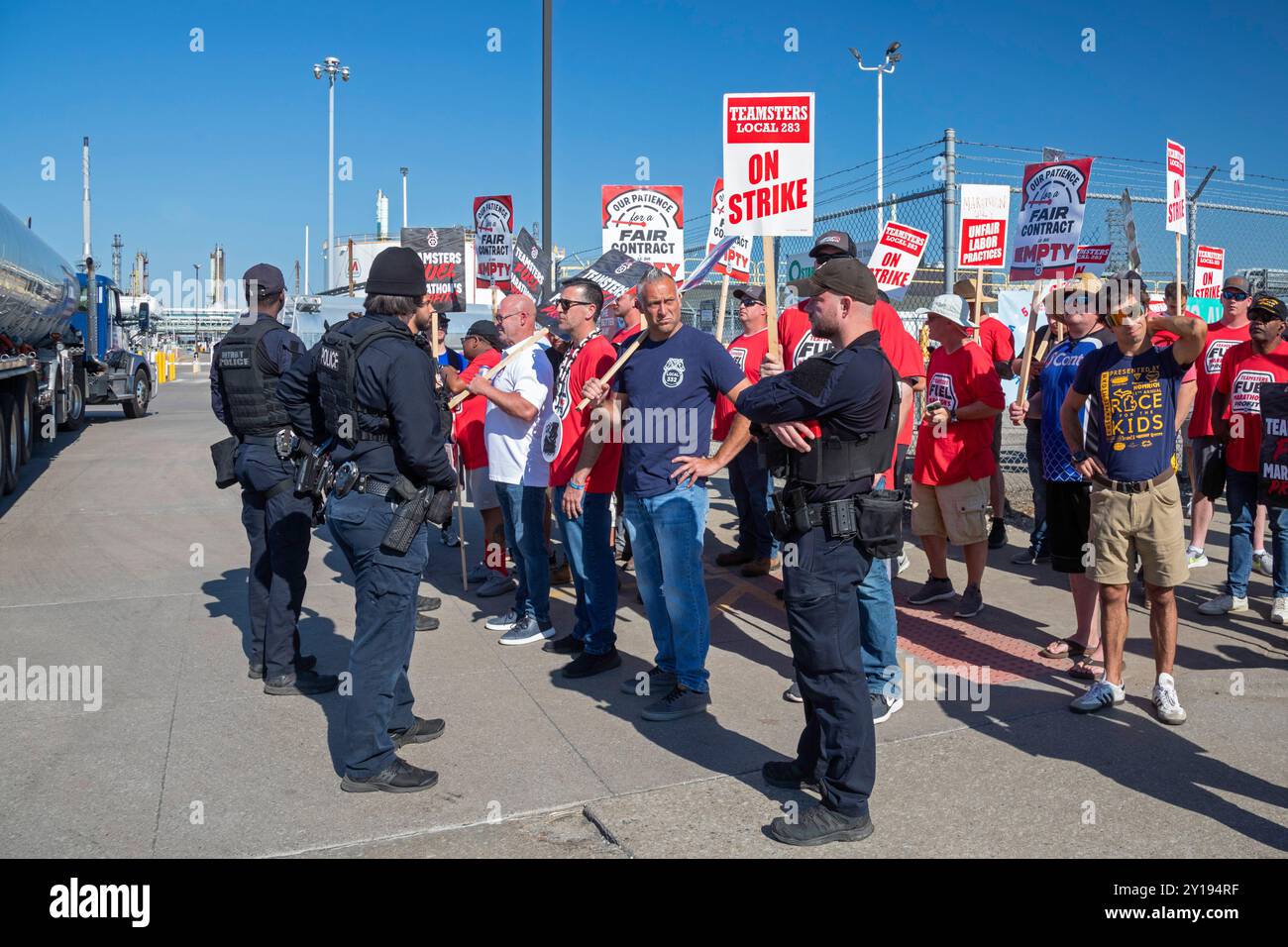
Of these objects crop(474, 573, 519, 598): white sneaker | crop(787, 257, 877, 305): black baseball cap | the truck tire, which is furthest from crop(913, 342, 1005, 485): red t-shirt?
the truck tire

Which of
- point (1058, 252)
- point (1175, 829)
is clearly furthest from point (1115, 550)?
point (1058, 252)

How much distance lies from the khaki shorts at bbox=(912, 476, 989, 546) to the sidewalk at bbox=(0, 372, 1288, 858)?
0.58 m

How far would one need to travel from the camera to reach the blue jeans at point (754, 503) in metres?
8.12

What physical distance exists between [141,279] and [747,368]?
95680 millimetres

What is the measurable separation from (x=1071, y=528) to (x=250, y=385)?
4517 mm

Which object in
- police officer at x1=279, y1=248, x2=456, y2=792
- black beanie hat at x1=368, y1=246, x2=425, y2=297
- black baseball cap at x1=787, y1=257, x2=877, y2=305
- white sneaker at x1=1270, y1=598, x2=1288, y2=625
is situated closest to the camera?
black baseball cap at x1=787, y1=257, x2=877, y2=305

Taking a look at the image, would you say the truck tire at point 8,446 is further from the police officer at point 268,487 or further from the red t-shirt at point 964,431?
the red t-shirt at point 964,431

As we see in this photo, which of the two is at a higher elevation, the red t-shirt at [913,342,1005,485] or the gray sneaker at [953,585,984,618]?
the red t-shirt at [913,342,1005,485]

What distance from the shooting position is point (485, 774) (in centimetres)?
438

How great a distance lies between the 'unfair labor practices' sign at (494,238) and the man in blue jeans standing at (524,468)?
6.06m

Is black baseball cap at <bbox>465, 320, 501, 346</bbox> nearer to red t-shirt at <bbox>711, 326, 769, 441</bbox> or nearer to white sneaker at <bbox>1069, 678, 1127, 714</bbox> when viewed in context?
red t-shirt at <bbox>711, 326, 769, 441</bbox>

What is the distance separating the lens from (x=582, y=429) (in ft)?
19.6

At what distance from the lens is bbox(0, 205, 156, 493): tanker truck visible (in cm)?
1321
